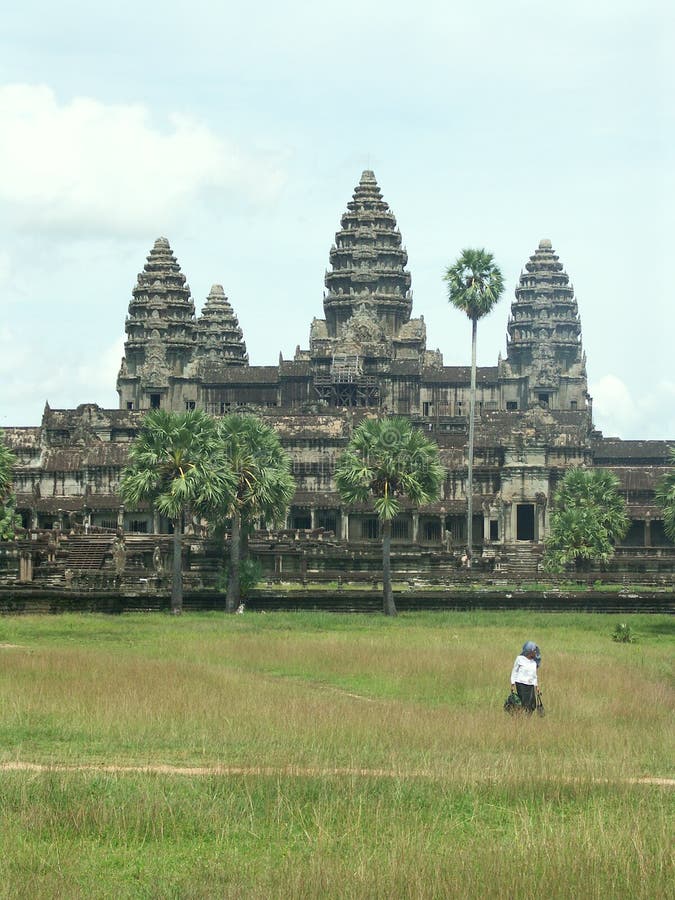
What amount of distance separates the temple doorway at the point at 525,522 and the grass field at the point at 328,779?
6085 cm

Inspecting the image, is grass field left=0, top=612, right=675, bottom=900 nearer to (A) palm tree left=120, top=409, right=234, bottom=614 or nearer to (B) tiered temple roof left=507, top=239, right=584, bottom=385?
(A) palm tree left=120, top=409, right=234, bottom=614

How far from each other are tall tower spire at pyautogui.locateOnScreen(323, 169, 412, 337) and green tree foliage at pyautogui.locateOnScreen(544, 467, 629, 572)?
159ft

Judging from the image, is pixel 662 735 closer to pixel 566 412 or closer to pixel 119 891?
pixel 119 891

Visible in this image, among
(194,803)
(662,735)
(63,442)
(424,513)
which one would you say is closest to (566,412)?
(424,513)

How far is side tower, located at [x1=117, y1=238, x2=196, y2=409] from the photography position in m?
136

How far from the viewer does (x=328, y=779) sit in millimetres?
24453

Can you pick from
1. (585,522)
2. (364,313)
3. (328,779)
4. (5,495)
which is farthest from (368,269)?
(328,779)

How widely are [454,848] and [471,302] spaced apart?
82233mm

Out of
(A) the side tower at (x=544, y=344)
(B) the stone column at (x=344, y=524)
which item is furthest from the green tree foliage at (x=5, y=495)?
(A) the side tower at (x=544, y=344)

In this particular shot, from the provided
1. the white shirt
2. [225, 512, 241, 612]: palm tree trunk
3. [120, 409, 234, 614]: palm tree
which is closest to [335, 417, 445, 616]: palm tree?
[120, 409, 234, 614]: palm tree

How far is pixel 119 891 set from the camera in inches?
753

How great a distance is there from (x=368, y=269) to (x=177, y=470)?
7395 centimetres

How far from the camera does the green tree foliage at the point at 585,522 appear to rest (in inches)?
3374

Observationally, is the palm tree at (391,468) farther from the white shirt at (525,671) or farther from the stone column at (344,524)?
the white shirt at (525,671)
